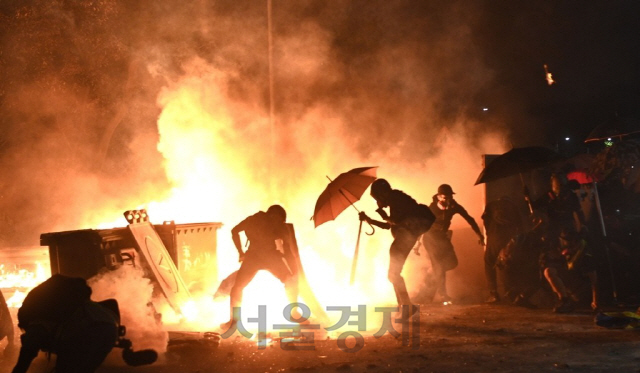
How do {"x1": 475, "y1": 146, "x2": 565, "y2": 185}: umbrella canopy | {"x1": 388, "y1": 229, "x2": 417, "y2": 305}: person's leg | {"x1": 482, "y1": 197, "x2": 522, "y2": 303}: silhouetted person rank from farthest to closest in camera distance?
{"x1": 482, "y1": 197, "x2": 522, "y2": 303}: silhouetted person < {"x1": 475, "y1": 146, "x2": 565, "y2": 185}: umbrella canopy < {"x1": 388, "y1": 229, "x2": 417, "y2": 305}: person's leg

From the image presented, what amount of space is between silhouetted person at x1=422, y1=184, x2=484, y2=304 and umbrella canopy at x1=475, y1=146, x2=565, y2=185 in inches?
38.6

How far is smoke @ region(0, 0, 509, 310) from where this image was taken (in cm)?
1348

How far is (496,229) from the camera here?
10180 mm

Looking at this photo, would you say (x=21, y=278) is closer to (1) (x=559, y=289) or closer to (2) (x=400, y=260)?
(2) (x=400, y=260)

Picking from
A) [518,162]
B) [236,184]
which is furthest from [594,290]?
[236,184]

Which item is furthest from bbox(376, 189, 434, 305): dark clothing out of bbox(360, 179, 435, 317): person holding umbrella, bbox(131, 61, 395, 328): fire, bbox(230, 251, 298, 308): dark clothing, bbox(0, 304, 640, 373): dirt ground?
bbox(131, 61, 395, 328): fire

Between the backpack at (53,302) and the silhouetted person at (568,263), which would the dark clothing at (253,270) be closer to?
the silhouetted person at (568,263)

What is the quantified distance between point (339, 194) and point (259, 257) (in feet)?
5.28

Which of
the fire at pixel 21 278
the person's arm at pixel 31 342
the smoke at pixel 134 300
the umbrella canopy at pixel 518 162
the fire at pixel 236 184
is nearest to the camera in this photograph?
the person's arm at pixel 31 342

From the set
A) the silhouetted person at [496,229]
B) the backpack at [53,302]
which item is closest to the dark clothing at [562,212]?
the silhouetted person at [496,229]

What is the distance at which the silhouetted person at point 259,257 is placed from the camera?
8.05m

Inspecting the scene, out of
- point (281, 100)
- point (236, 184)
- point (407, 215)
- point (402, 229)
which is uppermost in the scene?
point (281, 100)

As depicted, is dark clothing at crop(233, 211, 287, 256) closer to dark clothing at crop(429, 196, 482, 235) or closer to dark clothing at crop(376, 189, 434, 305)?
dark clothing at crop(376, 189, 434, 305)

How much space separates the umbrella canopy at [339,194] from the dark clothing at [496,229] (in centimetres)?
232
